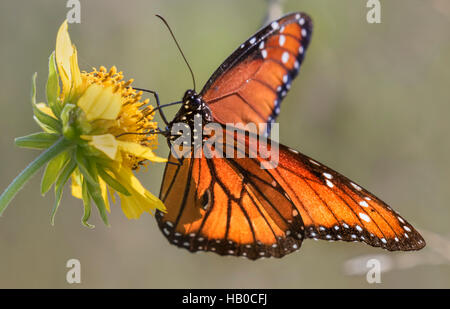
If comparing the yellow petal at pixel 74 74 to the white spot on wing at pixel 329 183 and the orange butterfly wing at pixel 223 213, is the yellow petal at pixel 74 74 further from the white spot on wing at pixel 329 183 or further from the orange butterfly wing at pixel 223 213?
the white spot on wing at pixel 329 183

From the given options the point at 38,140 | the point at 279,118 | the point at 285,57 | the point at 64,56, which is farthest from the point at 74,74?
the point at 279,118

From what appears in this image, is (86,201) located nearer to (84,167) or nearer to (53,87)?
(84,167)

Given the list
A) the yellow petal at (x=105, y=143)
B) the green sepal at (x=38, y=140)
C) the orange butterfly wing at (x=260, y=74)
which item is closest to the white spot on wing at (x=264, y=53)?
the orange butterfly wing at (x=260, y=74)

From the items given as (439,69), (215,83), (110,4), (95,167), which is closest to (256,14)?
(110,4)

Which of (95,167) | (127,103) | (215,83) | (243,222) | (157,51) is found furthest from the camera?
(157,51)

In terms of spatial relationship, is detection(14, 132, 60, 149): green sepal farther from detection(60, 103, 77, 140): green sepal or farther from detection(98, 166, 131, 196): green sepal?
detection(98, 166, 131, 196): green sepal

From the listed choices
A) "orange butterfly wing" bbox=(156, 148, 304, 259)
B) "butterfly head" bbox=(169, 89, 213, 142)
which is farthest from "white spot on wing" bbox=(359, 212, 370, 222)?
"butterfly head" bbox=(169, 89, 213, 142)
